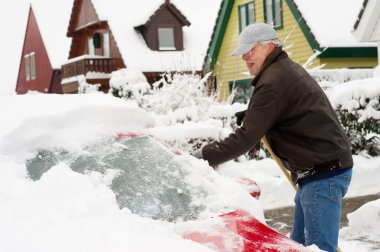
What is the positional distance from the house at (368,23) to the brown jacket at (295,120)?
31.0 feet

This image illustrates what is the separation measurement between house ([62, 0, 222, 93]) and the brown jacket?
1945 centimetres

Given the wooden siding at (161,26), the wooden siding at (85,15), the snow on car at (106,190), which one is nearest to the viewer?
the snow on car at (106,190)

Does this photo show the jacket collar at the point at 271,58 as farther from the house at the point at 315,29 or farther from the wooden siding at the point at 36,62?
the wooden siding at the point at 36,62

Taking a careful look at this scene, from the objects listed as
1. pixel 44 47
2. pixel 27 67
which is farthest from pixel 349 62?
pixel 27 67

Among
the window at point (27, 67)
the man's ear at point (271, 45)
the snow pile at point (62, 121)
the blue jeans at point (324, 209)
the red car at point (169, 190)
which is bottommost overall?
the window at point (27, 67)

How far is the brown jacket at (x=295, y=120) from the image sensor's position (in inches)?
132

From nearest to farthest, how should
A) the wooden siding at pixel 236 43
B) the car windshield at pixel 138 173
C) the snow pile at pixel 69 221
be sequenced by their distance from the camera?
1. the snow pile at pixel 69 221
2. the car windshield at pixel 138 173
3. the wooden siding at pixel 236 43

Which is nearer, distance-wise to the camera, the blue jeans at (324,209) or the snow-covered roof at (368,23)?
the blue jeans at (324,209)

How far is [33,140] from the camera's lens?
3.17 m

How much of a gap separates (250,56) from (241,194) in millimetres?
924

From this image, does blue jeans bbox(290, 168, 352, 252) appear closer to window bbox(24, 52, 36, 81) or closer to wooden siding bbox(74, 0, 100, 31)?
wooden siding bbox(74, 0, 100, 31)

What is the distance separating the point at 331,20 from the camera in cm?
1620

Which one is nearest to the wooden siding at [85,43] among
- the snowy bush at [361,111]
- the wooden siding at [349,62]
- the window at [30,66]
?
the window at [30,66]

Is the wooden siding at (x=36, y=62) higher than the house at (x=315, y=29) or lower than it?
lower
